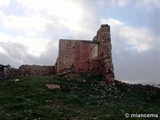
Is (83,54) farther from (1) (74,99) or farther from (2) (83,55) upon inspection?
(1) (74,99)

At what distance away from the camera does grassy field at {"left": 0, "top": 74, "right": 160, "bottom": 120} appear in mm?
11562

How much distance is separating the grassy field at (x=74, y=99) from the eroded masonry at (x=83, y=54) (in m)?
1.41

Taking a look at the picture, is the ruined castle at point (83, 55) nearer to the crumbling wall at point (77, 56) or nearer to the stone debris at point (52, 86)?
the crumbling wall at point (77, 56)

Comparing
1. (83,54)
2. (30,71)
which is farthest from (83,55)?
(30,71)

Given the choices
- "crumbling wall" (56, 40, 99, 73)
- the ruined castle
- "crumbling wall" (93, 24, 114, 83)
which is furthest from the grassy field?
"crumbling wall" (56, 40, 99, 73)

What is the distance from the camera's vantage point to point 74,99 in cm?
1417

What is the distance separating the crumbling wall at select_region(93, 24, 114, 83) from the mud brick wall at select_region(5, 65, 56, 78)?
550cm

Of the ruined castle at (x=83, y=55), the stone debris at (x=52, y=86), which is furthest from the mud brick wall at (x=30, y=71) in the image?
the stone debris at (x=52, y=86)

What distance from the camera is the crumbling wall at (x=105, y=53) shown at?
62.8 ft

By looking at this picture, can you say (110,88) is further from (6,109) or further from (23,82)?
(6,109)

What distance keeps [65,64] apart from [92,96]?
6.34 meters

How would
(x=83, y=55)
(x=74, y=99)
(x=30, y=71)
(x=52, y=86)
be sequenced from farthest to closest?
(x=30, y=71)
(x=83, y=55)
(x=52, y=86)
(x=74, y=99)

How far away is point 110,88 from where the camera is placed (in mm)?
17328

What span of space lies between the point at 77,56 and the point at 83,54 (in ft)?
1.57
